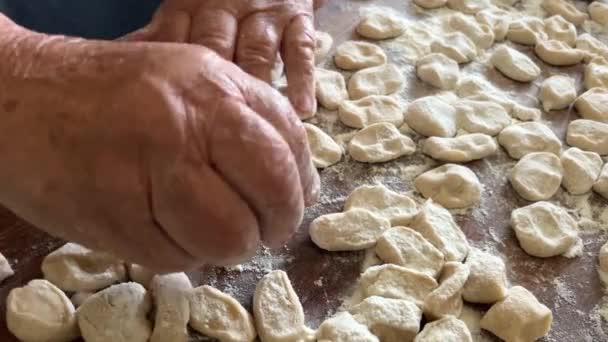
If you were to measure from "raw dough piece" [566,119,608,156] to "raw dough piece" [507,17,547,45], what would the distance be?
0.29 m

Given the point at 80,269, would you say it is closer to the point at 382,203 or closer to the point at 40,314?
the point at 40,314


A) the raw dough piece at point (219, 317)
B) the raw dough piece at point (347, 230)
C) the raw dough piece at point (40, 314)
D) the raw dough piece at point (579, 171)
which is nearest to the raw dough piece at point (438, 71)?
the raw dough piece at point (579, 171)

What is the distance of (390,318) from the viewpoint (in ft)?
3.04

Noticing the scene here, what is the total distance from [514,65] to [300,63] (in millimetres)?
553

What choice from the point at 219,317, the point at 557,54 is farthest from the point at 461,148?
the point at 219,317

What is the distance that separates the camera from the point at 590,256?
3.62 ft

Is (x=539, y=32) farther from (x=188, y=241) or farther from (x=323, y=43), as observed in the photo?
(x=188, y=241)

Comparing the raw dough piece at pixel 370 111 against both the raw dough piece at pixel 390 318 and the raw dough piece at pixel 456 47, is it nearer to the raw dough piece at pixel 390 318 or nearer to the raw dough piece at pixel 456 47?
the raw dough piece at pixel 456 47

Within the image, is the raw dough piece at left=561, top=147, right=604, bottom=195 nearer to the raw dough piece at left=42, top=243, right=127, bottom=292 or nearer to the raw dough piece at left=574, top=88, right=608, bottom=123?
the raw dough piece at left=574, top=88, right=608, bottom=123

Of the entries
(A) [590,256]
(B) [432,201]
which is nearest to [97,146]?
(B) [432,201]

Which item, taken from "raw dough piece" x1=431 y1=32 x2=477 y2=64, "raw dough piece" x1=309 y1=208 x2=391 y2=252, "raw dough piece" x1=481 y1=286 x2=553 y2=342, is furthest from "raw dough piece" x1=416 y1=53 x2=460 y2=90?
"raw dough piece" x1=481 y1=286 x2=553 y2=342

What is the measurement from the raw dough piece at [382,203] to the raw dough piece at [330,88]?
0.23 metres

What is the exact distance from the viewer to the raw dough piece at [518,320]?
0.95m

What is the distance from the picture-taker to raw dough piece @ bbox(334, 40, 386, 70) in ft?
4.54
